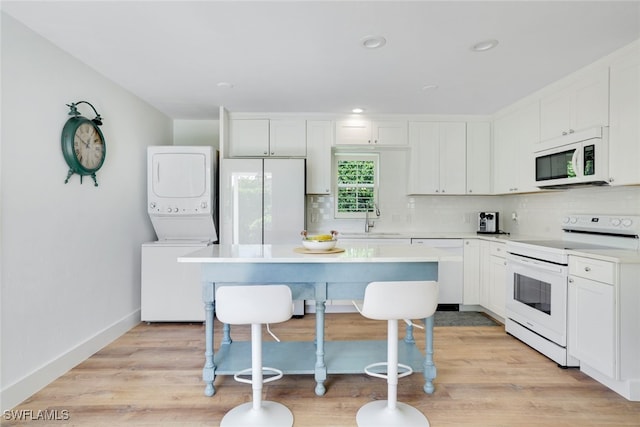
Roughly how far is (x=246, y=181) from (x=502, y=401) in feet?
9.88

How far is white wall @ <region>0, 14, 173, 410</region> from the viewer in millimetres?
2068

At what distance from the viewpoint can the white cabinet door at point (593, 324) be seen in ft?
7.06

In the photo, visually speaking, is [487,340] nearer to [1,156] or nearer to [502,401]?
[502,401]

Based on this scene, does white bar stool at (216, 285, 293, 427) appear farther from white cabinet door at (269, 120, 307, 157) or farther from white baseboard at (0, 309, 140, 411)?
white cabinet door at (269, 120, 307, 157)

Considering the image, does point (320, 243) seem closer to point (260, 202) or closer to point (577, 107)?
point (260, 202)

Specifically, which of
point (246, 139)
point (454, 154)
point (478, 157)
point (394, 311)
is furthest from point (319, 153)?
point (394, 311)

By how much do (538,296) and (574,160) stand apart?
1170mm

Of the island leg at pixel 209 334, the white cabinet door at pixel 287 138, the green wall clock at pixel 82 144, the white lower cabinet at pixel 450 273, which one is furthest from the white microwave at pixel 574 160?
the green wall clock at pixel 82 144

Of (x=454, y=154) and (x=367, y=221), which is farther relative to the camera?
(x=367, y=221)

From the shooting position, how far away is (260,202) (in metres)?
3.75

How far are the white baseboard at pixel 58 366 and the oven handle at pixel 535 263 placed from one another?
12.5ft


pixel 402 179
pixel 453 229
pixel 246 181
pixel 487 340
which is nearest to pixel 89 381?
pixel 246 181

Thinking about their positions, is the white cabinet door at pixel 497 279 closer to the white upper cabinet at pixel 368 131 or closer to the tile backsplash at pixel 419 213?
the tile backsplash at pixel 419 213

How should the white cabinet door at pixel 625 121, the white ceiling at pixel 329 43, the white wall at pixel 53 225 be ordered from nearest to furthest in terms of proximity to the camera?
the white ceiling at pixel 329 43, the white wall at pixel 53 225, the white cabinet door at pixel 625 121
